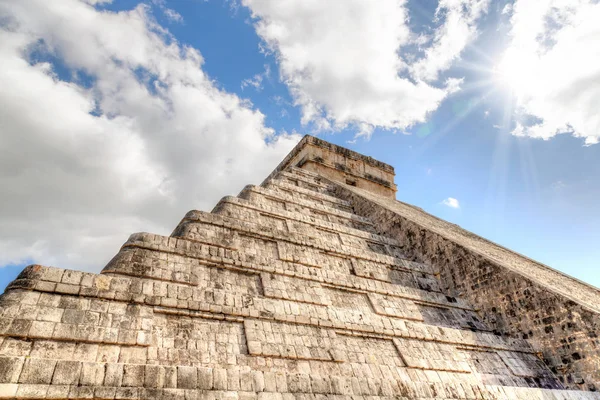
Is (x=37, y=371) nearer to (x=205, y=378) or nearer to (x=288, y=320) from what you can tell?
(x=205, y=378)

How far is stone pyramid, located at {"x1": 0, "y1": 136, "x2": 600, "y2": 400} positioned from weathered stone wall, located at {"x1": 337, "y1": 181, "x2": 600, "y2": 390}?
23 millimetres

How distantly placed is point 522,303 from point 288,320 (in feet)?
14.5

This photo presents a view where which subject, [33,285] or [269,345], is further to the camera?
[269,345]

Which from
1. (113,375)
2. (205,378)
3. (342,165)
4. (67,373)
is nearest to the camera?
(67,373)

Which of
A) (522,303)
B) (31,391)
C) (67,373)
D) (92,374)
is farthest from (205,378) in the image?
(522,303)

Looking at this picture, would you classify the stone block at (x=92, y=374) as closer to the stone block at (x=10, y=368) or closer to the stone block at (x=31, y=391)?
the stone block at (x=31, y=391)

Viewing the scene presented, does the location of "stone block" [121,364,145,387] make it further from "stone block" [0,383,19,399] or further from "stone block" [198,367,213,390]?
A: "stone block" [0,383,19,399]

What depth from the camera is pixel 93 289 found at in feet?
12.7

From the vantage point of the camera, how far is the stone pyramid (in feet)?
10.8

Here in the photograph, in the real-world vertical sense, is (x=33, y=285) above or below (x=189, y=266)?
below

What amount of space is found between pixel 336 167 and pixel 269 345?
1029 cm

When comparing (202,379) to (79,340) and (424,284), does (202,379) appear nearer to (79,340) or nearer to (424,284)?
(79,340)

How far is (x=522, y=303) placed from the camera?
6.46 m

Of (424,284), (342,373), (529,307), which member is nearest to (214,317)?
A: (342,373)
